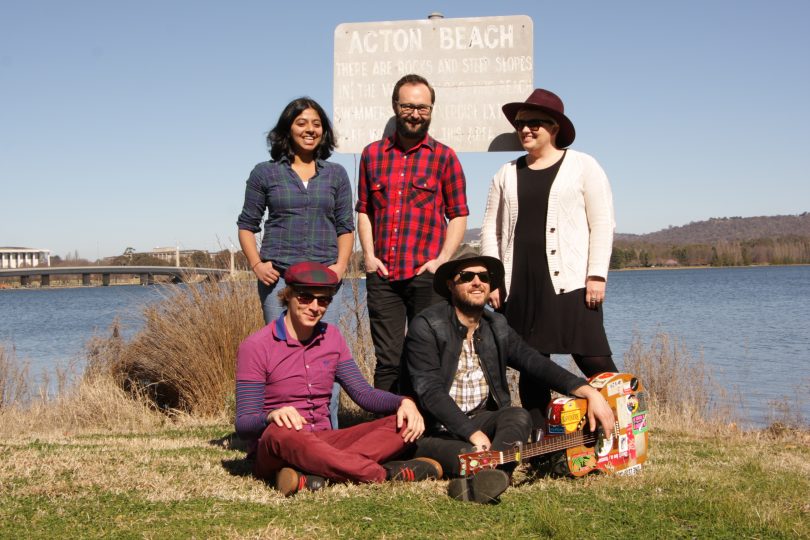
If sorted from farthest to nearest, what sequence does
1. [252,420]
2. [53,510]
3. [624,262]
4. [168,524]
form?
1. [624,262]
2. [252,420]
3. [53,510]
4. [168,524]

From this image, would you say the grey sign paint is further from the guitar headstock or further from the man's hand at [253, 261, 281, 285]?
the guitar headstock

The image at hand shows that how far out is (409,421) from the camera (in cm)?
440

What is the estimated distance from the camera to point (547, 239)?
4867 mm

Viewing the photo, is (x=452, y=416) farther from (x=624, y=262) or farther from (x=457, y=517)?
(x=624, y=262)

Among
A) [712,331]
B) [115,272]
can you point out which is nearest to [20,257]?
[115,272]

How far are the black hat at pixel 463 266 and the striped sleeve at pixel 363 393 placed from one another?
26.7 inches

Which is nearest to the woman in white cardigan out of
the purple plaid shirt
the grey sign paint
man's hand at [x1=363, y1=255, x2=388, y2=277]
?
man's hand at [x1=363, y1=255, x2=388, y2=277]

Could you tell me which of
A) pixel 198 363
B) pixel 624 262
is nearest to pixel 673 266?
pixel 624 262

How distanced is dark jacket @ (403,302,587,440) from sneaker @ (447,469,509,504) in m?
0.50

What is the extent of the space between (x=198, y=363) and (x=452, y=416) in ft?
14.0

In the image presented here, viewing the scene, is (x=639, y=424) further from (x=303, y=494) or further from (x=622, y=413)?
(x=303, y=494)

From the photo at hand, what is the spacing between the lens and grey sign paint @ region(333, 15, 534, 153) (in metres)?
6.53

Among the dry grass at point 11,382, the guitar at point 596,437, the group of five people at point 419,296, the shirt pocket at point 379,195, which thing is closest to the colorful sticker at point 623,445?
the guitar at point 596,437

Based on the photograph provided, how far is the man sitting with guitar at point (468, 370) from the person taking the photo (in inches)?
174
